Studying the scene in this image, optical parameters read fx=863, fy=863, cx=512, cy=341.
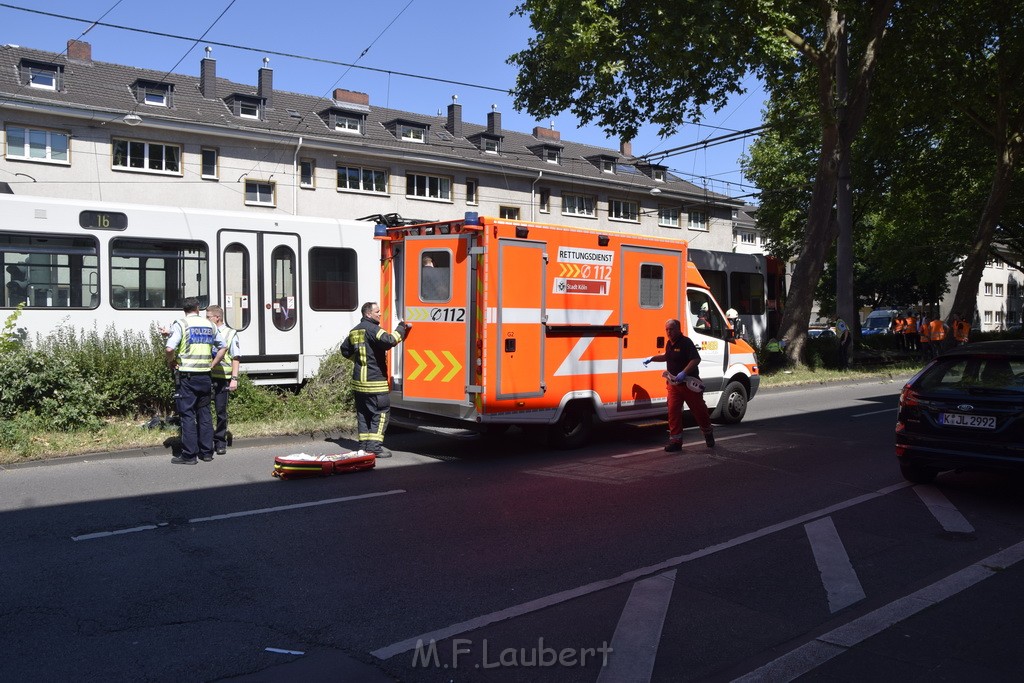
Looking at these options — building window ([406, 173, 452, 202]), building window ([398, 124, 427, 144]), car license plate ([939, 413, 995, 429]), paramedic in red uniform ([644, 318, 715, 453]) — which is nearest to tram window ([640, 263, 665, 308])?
paramedic in red uniform ([644, 318, 715, 453])

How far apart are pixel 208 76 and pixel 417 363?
28.8 m

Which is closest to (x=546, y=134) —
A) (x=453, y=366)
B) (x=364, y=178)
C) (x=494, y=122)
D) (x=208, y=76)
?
(x=494, y=122)

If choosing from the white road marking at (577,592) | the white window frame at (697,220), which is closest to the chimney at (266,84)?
the white window frame at (697,220)

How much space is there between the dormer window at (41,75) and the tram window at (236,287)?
20764 mm

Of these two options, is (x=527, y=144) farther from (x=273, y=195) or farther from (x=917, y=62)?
(x=917, y=62)

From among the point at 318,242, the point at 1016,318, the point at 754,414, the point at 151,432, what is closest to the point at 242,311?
the point at 318,242

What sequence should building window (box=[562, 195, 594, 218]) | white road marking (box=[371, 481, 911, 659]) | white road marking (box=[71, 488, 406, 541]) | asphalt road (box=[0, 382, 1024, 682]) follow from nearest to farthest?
asphalt road (box=[0, 382, 1024, 682]) < white road marking (box=[371, 481, 911, 659]) < white road marking (box=[71, 488, 406, 541]) < building window (box=[562, 195, 594, 218])

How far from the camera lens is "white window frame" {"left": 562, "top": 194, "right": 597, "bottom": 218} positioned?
4234cm

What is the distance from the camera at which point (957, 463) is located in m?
7.93

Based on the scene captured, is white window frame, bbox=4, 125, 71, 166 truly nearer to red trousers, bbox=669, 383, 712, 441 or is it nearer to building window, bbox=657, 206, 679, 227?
red trousers, bbox=669, 383, 712, 441

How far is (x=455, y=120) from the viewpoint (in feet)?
138

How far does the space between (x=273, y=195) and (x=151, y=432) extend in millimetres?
23825

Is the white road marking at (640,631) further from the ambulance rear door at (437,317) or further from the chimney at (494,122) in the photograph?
the chimney at (494,122)

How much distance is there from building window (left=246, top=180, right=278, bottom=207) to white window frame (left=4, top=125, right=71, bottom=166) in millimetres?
6182
